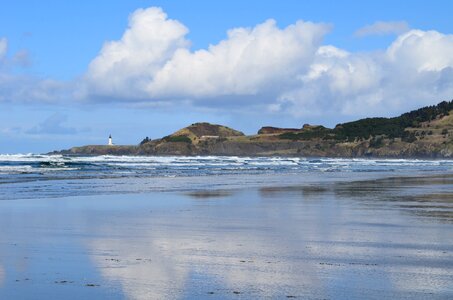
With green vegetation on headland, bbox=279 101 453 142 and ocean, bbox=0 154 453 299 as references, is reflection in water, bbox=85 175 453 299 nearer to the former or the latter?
ocean, bbox=0 154 453 299

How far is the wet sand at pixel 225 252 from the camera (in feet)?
28.6

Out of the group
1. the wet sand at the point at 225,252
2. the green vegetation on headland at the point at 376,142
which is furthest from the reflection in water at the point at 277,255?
the green vegetation on headland at the point at 376,142

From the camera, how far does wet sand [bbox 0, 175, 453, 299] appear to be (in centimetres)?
871

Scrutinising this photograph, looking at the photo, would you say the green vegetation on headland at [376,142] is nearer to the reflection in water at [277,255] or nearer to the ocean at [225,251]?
the ocean at [225,251]

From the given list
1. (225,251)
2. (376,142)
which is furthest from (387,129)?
(225,251)

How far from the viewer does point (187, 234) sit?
14.0 m

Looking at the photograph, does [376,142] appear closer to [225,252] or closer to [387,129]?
[387,129]

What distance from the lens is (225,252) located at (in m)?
11.6

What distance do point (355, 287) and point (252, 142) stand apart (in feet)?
616

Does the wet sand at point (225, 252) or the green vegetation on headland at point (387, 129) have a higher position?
the green vegetation on headland at point (387, 129)

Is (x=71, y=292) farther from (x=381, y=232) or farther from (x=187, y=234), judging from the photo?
(x=381, y=232)

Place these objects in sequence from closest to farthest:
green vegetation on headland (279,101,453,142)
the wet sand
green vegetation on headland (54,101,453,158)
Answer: the wet sand < green vegetation on headland (54,101,453,158) < green vegetation on headland (279,101,453,142)

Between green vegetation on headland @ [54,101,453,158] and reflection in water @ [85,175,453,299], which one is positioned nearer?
reflection in water @ [85,175,453,299]

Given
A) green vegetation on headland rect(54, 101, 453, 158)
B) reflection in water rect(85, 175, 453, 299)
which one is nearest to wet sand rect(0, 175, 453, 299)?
reflection in water rect(85, 175, 453, 299)
